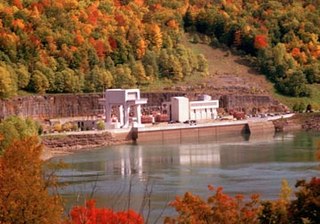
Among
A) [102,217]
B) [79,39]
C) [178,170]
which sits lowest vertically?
[178,170]

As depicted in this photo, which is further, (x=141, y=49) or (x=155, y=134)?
(x=141, y=49)

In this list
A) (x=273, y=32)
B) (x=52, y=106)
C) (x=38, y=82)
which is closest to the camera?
(x=52, y=106)

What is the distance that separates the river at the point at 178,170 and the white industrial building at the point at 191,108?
1122 centimetres

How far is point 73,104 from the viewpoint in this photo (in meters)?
70.6

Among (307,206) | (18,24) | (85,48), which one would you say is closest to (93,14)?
(85,48)

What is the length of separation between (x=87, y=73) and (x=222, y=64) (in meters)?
17.6

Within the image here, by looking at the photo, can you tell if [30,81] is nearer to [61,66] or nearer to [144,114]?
[61,66]

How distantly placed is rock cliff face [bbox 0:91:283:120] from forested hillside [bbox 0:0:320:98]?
1158 mm

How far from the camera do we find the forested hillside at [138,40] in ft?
239

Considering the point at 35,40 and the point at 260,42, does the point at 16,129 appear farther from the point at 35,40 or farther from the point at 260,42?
the point at 260,42

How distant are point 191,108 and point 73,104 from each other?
9081 millimetres

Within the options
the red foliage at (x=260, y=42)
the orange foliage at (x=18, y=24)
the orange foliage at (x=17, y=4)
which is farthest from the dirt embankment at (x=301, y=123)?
the orange foliage at (x=17, y=4)

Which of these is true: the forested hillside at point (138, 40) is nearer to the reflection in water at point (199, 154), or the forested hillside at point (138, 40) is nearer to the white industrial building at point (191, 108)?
the white industrial building at point (191, 108)

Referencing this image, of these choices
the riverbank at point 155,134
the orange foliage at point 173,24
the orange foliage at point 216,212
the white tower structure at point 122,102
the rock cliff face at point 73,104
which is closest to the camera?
the orange foliage at point 216,212
